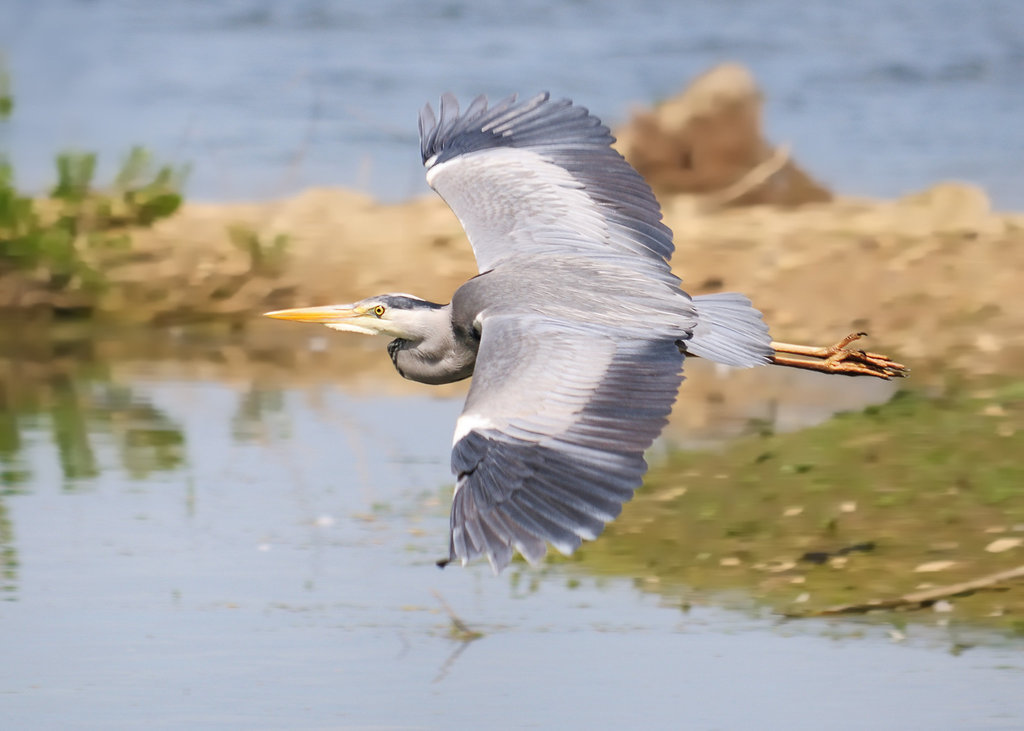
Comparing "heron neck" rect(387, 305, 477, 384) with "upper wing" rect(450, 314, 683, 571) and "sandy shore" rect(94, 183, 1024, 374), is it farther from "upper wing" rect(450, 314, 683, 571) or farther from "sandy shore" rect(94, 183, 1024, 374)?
"sandy shore" rect(94, 183, 1024, 374)

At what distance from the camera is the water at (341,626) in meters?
7.39

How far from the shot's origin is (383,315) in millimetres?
7980

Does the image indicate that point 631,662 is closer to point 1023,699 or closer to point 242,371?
point 1023,699

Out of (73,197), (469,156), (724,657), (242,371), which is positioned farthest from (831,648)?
(73,197)

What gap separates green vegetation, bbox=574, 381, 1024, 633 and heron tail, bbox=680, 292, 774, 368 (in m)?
1.89

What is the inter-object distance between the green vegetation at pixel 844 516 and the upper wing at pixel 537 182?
6.47ft

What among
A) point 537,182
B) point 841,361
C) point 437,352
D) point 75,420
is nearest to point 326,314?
point 437,352

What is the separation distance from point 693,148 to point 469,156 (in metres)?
10.2

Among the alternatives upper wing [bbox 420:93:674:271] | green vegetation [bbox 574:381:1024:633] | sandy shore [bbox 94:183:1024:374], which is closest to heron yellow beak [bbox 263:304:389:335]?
upper wing [bbox 420:93:674:271]

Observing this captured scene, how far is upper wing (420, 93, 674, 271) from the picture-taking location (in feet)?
26.1

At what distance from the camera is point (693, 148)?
730 inches

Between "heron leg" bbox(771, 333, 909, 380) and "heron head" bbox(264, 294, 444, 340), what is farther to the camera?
"heron leg" bbox(771, 333, 909, 380)

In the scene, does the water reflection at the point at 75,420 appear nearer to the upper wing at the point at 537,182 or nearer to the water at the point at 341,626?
the water at the point at 341,626

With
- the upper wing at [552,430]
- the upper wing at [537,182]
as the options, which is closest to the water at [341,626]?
the upper wing at [552,430]
